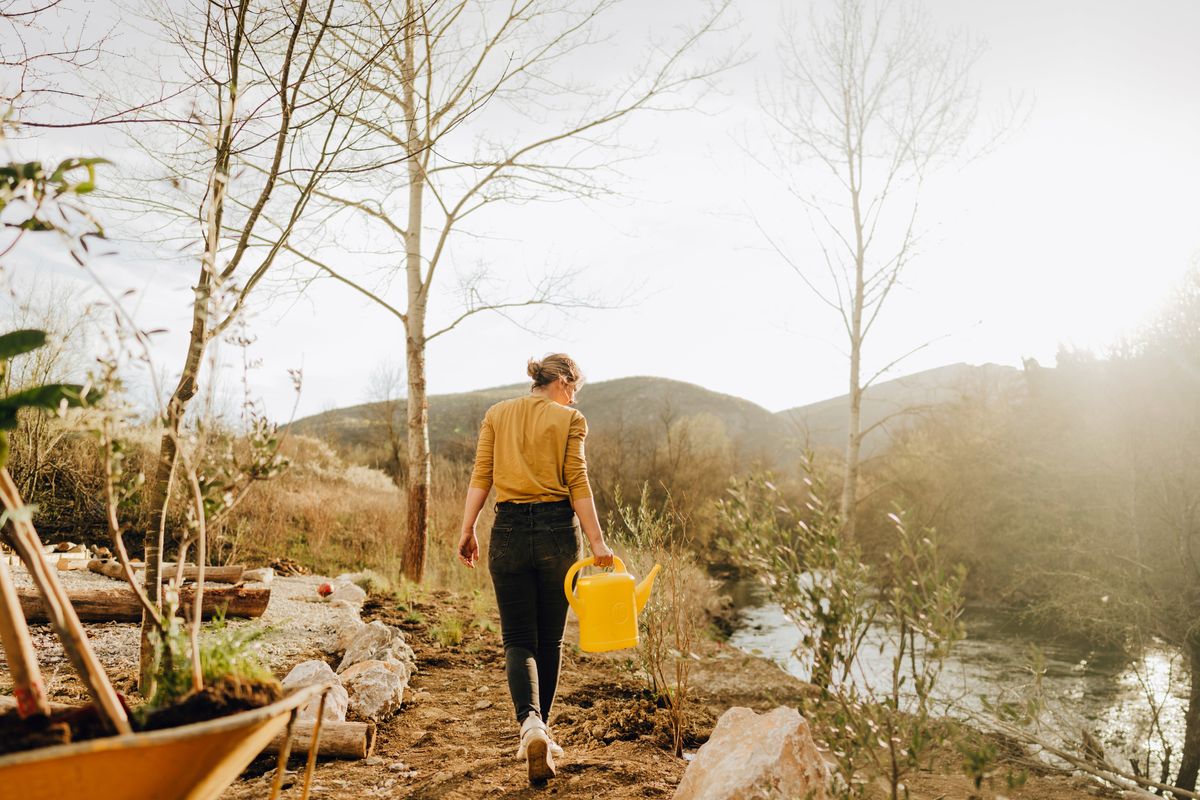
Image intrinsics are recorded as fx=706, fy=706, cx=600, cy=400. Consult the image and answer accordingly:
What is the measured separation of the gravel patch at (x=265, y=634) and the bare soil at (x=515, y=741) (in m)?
0.66

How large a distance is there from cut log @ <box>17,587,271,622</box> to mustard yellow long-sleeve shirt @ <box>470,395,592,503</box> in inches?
98.8

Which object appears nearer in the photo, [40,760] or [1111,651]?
[40,760]

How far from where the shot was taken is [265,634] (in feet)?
13.8

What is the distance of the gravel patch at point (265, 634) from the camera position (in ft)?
13.4

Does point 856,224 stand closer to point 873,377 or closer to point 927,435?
point 873,377

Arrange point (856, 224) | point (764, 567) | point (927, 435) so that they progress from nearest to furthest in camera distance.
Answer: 1. point (764, 567)
2. point (856, 224)
3. point (927, 435)

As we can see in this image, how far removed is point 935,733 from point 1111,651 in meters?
12.0

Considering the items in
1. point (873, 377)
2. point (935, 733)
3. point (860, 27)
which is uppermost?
point (860, 27)

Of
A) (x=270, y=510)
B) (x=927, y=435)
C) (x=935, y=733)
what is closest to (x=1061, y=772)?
(x=935, y=733)

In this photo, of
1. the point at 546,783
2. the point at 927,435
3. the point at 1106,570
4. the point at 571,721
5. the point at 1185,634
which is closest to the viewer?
the point at 546,783

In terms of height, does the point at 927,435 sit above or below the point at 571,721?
above

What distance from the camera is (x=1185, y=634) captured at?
7887mm

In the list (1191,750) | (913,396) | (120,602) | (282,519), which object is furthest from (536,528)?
(913,396)

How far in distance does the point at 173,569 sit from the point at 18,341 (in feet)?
16.5
